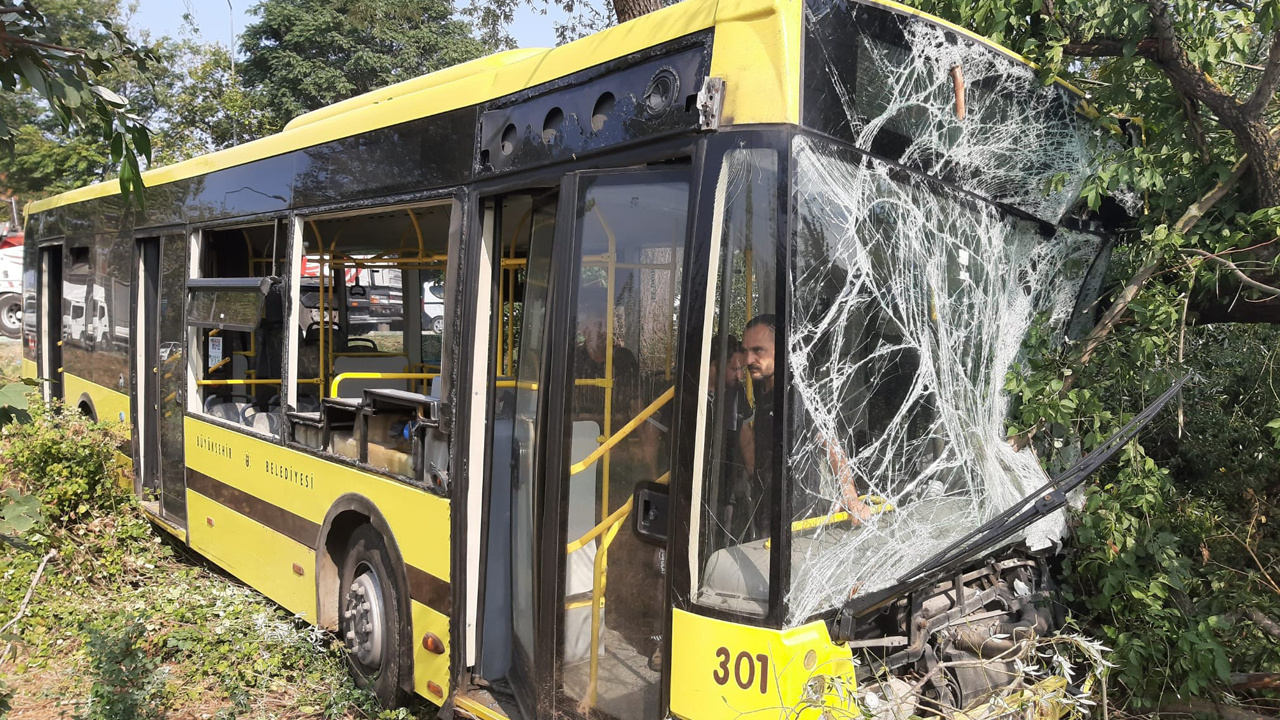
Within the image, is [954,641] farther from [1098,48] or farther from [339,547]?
[339,547]

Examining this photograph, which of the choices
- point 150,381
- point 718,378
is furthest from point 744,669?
point 150,381

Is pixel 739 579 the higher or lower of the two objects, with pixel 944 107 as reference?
lower

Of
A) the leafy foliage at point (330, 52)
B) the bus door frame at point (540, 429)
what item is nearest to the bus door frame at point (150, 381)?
the bus door frame at point (540, 429)

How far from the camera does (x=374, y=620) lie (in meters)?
4.46

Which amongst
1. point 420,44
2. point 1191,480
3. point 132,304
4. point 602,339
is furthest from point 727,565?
point 420,44

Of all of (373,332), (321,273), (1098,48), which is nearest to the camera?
(1098,48)

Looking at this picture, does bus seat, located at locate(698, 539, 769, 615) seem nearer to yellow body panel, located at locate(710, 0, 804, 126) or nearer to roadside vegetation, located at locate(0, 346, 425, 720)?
yellow body panel, located at locate(710, 0, 804, 126)

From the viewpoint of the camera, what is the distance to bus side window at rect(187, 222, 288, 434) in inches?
213

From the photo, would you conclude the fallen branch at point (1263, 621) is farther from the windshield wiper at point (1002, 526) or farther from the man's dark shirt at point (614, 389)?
the man's dark shirt at point (614, 389)

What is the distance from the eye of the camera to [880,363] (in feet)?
9.33

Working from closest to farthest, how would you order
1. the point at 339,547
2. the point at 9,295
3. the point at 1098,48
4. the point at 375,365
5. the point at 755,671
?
the point at 755,671 < the point at 1098,48 < the point at 339,547 < the point at 375,365 < the point at 9,295

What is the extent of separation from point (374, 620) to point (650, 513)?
7.08 ft

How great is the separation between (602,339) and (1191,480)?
10.2ft

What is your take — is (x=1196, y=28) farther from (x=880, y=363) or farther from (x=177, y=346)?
(x=177, y=346)
